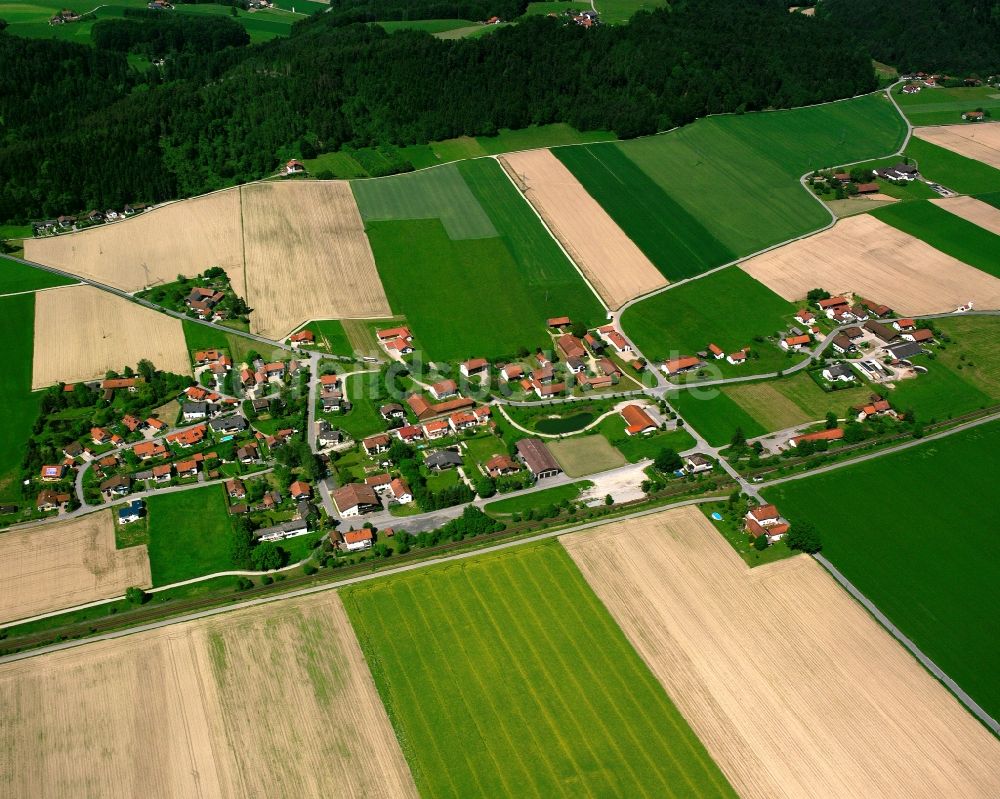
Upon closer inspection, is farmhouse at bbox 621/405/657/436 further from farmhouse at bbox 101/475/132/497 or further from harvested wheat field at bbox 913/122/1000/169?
harvested wheat field at bbox 913/122/1000/169

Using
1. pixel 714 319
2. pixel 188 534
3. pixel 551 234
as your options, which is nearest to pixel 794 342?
pixel 714 319

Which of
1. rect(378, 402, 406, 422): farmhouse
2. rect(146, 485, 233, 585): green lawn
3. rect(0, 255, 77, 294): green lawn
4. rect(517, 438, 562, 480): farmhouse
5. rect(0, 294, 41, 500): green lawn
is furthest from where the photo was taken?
rect(0, 255, 77, 294): green lawn

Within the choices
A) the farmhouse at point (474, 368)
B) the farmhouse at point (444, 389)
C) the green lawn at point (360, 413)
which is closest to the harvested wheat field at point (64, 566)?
the green lawn at point (360, 413)

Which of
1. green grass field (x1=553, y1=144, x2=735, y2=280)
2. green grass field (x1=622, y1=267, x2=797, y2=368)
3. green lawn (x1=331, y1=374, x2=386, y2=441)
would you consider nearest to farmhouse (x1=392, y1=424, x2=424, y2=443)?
green lawn (x1=331, y1=374, x2=386, y2=441)

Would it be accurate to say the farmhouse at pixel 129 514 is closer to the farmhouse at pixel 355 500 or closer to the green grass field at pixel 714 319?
the farmhouse at pixel 355 500

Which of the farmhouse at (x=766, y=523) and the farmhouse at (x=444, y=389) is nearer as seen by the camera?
the farmhouse at (x=766, y=523)

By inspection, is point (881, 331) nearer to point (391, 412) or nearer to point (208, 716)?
point (391, 412)

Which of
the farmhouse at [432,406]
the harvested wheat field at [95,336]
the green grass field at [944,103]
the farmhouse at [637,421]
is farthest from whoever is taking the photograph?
the green grass field at [944,103]

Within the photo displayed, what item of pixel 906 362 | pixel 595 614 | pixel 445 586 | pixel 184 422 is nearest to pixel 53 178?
pixel 184 422
